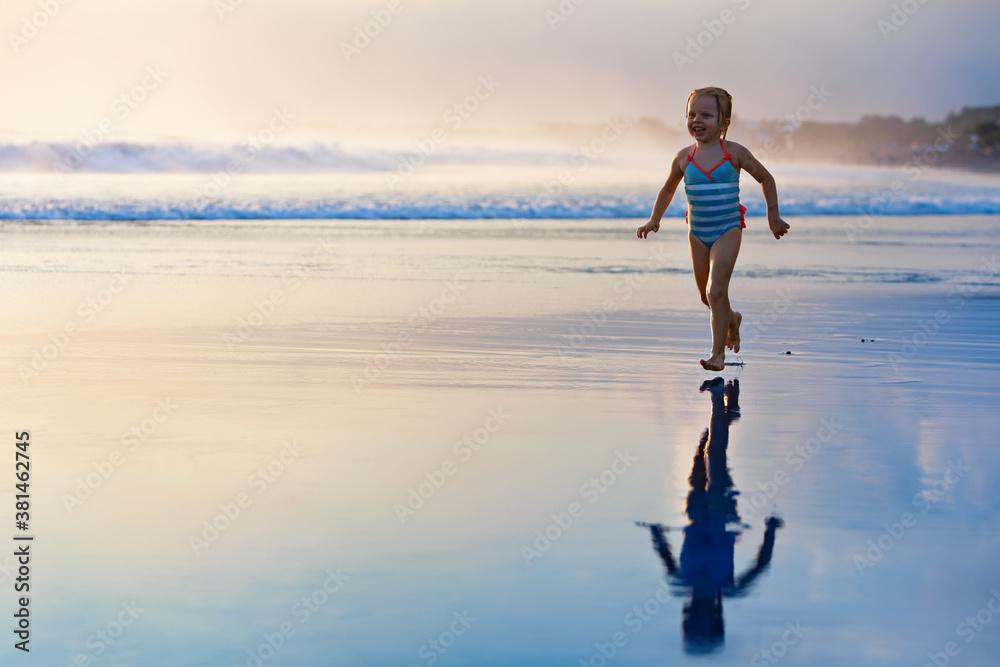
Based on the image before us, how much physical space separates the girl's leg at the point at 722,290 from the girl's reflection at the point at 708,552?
2.21m

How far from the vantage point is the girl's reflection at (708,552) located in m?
2.97

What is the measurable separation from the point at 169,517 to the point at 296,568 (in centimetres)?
68

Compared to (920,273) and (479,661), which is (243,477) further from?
(920,273)

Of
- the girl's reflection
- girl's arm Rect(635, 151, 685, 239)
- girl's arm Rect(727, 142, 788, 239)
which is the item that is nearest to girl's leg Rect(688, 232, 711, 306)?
girl's arm Rect(635, 151, 685, 239)

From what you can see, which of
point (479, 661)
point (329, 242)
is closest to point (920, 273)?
point (329, 242)

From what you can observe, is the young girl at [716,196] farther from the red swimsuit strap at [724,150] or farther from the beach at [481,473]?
the beach at [481,473]

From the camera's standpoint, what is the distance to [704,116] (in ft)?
22.9

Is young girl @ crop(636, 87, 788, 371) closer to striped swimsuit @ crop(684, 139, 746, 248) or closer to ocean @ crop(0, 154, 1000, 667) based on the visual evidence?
striped swimsuit @ crop(684, 139, 746, 248)

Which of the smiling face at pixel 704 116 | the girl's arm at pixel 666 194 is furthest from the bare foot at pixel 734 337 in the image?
the smiling face at pixel 704 116

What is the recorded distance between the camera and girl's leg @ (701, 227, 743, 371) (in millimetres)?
6941

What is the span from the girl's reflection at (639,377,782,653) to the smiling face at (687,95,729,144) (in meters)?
2.72

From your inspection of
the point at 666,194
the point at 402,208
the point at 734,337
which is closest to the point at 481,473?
the point at 734,337

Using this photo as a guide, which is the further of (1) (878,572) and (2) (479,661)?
(1) (878,572)

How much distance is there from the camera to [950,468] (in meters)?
4.45
